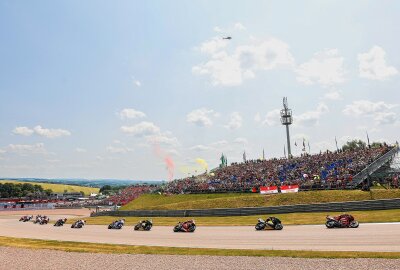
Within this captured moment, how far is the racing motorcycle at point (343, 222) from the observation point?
22.1 metres

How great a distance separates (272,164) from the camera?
54531 millimetres

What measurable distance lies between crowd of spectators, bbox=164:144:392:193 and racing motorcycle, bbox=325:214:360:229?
55.9 feet

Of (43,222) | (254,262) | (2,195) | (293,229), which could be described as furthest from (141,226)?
(2,195)

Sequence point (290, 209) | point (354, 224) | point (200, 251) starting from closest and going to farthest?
1. point (200, 251)
2. point (354, 224)
3. point (290, 209)

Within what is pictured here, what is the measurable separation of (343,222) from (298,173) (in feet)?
80.1

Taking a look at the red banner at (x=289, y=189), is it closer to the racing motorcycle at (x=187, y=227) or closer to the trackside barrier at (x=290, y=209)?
the trackside barrier at (x=290, y=209)

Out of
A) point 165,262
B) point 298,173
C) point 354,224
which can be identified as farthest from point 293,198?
point 165,262

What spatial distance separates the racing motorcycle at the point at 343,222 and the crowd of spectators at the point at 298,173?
55.9 ft

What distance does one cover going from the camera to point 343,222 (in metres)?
22.2

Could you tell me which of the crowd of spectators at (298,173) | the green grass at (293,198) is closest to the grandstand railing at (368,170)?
the crowd of spectators at (298,173)

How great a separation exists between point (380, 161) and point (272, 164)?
55.2ft

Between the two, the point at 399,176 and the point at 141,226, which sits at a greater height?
the point at 399,176

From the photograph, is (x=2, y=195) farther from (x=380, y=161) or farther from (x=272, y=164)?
(x=380, y=161)

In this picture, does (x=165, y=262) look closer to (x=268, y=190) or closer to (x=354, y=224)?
(x=354, y=224)
